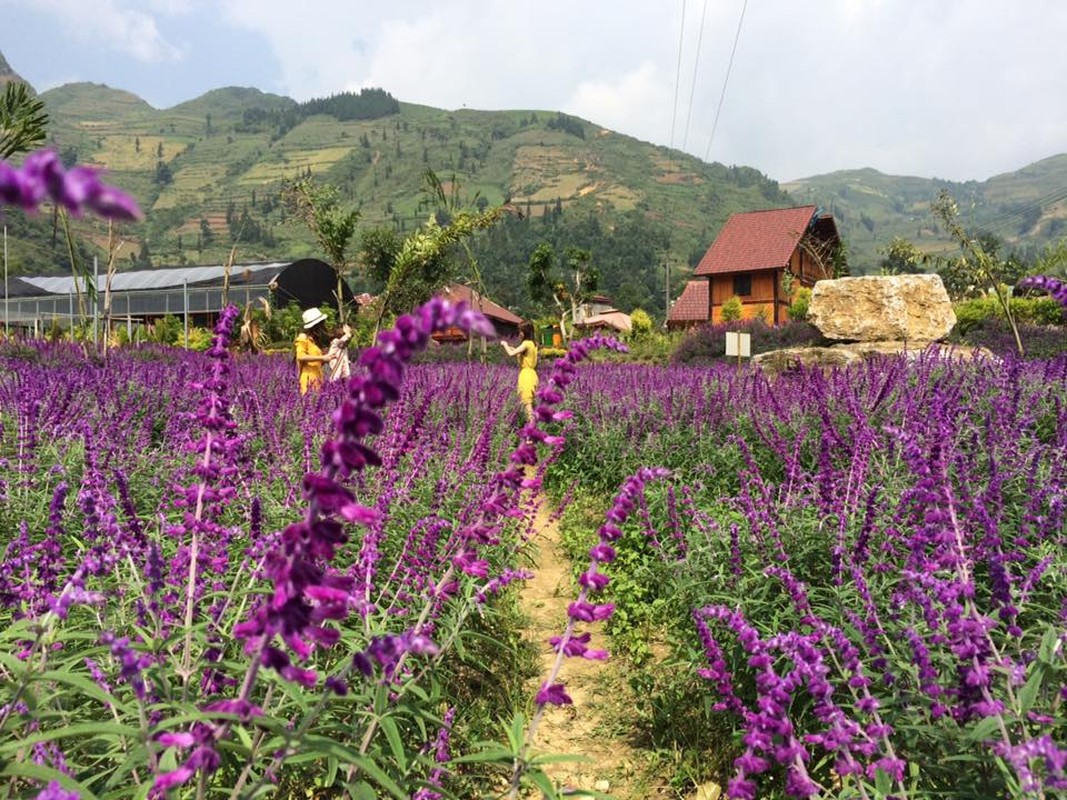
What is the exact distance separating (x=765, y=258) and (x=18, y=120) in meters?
47.1

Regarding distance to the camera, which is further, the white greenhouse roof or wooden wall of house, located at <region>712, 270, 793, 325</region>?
the white greenhouse roof

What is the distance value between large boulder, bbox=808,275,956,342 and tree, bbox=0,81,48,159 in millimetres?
15392

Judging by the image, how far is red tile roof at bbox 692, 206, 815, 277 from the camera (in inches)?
1930

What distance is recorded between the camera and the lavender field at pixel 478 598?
1.55 m

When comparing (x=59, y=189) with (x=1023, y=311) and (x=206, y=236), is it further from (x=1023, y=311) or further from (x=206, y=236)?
(x=206, y=236)

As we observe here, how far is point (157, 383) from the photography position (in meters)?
8.10

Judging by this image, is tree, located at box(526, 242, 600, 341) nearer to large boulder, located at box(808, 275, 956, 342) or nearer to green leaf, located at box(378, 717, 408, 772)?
large boulder, located at box(808, 275, 956, 342)

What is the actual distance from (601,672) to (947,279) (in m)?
95.9

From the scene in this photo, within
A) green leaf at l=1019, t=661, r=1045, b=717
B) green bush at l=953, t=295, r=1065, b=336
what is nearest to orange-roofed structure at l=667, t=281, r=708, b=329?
green bush at l=953, t=295, r=1065, b=336

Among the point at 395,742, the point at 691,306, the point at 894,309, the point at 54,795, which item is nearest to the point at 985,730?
the point at 395,742

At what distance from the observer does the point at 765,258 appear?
49.3 meters

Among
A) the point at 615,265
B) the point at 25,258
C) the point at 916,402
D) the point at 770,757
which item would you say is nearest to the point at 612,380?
the point at 916,402

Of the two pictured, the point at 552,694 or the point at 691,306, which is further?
the point at 691,306

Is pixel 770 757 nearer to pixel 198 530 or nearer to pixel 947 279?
pixel 198 530
